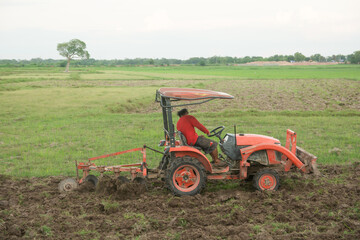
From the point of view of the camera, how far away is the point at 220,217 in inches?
235

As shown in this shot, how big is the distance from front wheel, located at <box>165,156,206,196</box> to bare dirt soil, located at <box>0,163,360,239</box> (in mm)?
210

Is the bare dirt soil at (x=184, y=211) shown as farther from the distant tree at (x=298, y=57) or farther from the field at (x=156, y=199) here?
the distant tree at (x=298, y=57)

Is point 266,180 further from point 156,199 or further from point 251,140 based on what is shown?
point 156,199

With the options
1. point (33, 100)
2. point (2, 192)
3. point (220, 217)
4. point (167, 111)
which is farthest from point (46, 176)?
point (33, 100)

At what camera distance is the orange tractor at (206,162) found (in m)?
6.86

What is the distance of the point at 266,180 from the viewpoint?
715cm

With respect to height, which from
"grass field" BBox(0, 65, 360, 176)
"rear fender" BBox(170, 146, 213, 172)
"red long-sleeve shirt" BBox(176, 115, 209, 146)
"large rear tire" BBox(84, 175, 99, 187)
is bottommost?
"grass field" BBox(0, 65, 360, 176)

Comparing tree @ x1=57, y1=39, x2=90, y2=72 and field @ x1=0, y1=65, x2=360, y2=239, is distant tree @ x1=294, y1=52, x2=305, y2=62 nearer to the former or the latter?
tree @ x1=57, y1=39, x2=90, y2=72

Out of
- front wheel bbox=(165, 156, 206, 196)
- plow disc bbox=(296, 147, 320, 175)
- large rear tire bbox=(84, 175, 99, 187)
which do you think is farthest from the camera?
large rear tire bbox=(84, 175, 99, 187)

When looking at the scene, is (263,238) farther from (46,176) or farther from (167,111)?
(46,176)

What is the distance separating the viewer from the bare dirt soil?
17.7 ft

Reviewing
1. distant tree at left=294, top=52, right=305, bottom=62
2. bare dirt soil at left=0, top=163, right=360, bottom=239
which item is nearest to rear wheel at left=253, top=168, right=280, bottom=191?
bare dirt soil at left=0, top=163, right=360, bottom=239

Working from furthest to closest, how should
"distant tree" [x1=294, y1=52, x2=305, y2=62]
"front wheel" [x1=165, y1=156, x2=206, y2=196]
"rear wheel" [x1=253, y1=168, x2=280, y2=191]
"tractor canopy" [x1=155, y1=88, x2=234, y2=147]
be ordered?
1. "distant tree" [x1=294, y1=52, x2=305, y2=62]
2. "rear wheel" [x1=253, y1=168, x2=280, y2=191]
3. "front wheel" [x1=165, y1=156, x2=206, y2=196]
4. "tractor canopy" [x1=155, y1=88, x2=234, y2=147]

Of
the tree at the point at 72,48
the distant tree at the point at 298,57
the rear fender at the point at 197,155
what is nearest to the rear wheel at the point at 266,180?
the rear fender at the point at 197,155
